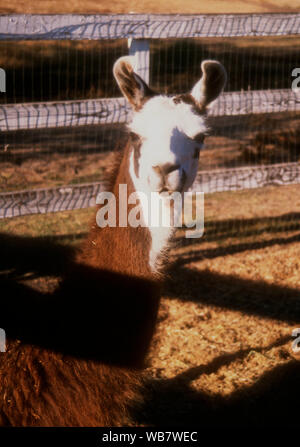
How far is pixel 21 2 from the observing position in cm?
908

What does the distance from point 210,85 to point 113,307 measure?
3.87 feet

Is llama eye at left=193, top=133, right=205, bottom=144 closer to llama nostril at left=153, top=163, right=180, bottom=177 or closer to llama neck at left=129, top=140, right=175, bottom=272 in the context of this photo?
llama nostril at left=153, top=163, right=180, bottom=177

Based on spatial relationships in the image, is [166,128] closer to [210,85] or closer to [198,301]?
[210,85]

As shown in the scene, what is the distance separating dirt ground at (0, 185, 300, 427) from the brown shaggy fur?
440 millimetres

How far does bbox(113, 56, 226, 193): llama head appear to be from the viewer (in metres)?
2.29

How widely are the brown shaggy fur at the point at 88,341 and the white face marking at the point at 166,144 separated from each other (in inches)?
7.7

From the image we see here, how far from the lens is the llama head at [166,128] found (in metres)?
2.29

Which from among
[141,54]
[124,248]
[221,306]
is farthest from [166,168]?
[221,306]

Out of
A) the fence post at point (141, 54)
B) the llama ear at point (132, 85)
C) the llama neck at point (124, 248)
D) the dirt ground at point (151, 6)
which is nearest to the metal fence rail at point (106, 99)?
the fence post at point (141, 54)

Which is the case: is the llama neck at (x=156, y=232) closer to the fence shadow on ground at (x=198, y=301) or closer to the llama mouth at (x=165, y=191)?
the llama mouth at (x=165, y=191)

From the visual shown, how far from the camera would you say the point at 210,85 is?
2521 millimetres

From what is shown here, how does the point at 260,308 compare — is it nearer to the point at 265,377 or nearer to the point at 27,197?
the point at 265,377
